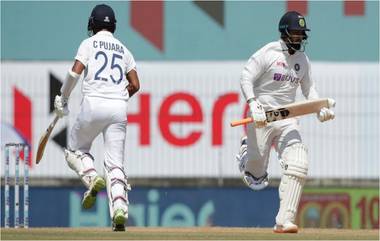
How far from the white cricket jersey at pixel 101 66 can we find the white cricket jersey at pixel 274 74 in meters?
1.09

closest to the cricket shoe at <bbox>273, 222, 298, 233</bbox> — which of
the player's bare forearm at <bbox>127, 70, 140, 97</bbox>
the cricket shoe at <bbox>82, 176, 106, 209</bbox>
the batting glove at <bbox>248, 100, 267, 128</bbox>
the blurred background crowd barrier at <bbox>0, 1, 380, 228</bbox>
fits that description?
the batting glove at <bbox>248, 100, 267, 128</bbox>

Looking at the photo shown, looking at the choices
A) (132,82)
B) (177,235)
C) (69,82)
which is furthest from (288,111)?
(69,82)

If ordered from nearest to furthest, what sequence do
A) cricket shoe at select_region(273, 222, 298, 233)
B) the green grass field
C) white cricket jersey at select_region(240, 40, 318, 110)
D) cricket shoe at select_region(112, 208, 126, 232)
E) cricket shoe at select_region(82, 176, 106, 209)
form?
the green grass field → cricket shoe at select_region(112, 208, 126, 232) → cricket shoe at select_region(82, 176, 106, 209) → cricket shoe at select_region(273, 222, 298, 233) → white cricket jersey at select_region(240, 40, 318, 110)

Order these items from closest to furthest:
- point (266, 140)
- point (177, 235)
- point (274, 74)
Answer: point (177, 235), point (274, 74), point (266, 140)

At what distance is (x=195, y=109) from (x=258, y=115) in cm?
848

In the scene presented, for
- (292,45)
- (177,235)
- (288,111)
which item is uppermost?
(292,45)

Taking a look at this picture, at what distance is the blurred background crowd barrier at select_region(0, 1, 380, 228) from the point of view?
20391 millimetres

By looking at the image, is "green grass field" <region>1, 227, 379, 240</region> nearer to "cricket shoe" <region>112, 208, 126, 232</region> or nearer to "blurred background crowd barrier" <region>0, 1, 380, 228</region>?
"cricket shoe" <region>112, 208, 126, 232</region>

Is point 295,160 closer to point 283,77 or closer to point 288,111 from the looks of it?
point 288,111

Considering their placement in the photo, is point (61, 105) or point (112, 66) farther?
point (61, 105)

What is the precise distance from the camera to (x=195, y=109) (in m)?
21.6

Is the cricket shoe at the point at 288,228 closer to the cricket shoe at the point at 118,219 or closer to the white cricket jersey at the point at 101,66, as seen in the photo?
the cricket shoe at the point at 118,219

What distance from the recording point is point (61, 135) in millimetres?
21312

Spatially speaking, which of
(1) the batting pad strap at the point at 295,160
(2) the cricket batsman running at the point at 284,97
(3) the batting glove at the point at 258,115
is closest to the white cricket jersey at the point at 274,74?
(2) the cricket batsman running at the point at 284,97
